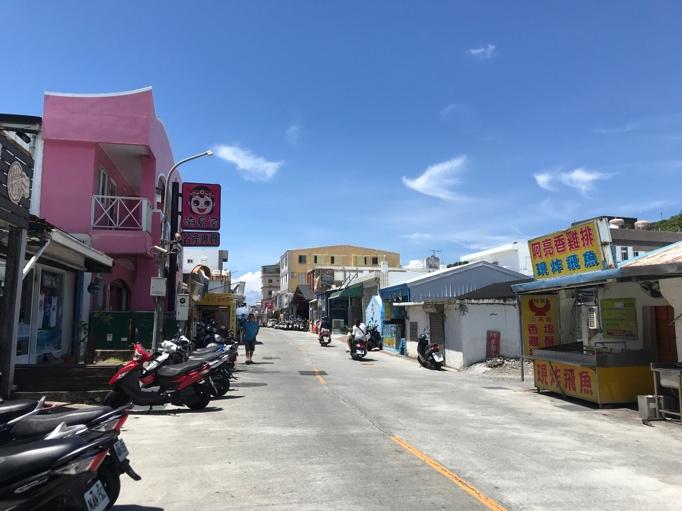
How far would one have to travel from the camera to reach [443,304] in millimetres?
22375

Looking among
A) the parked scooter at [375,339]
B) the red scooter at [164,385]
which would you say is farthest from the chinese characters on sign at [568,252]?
the parked scooter at [375,339]

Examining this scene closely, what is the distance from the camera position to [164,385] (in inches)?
420

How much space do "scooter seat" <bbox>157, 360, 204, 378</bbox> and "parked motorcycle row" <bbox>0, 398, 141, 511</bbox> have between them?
5930 millimetres

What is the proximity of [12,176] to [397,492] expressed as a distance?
6.53 m

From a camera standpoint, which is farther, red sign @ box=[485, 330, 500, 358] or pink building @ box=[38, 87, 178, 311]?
red sign @ box=[485, 330, 500, 358]

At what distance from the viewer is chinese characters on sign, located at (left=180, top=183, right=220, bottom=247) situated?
21.3 meters

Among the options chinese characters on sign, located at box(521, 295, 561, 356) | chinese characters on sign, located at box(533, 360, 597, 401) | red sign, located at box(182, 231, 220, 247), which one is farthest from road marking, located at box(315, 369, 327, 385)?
red sign, located at box(182, 231, 220, 247)

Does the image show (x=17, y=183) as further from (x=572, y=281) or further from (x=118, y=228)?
(x=118, y=228)

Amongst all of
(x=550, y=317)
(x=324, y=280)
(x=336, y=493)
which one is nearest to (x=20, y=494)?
(x=336, y=493)

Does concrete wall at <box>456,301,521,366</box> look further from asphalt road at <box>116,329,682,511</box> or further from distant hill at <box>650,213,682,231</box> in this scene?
distant hill at <box>650,213,682,231</box>

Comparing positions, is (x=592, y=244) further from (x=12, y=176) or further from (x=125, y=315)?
(x=125, y=315)

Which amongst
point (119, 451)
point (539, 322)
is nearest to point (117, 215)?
point (539, 322)

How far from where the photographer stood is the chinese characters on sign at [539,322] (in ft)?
50.0

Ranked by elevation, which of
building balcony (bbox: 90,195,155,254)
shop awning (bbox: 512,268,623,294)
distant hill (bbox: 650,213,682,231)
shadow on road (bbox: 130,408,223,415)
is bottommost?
shadow on road (bbox: 130,408,223,415)
